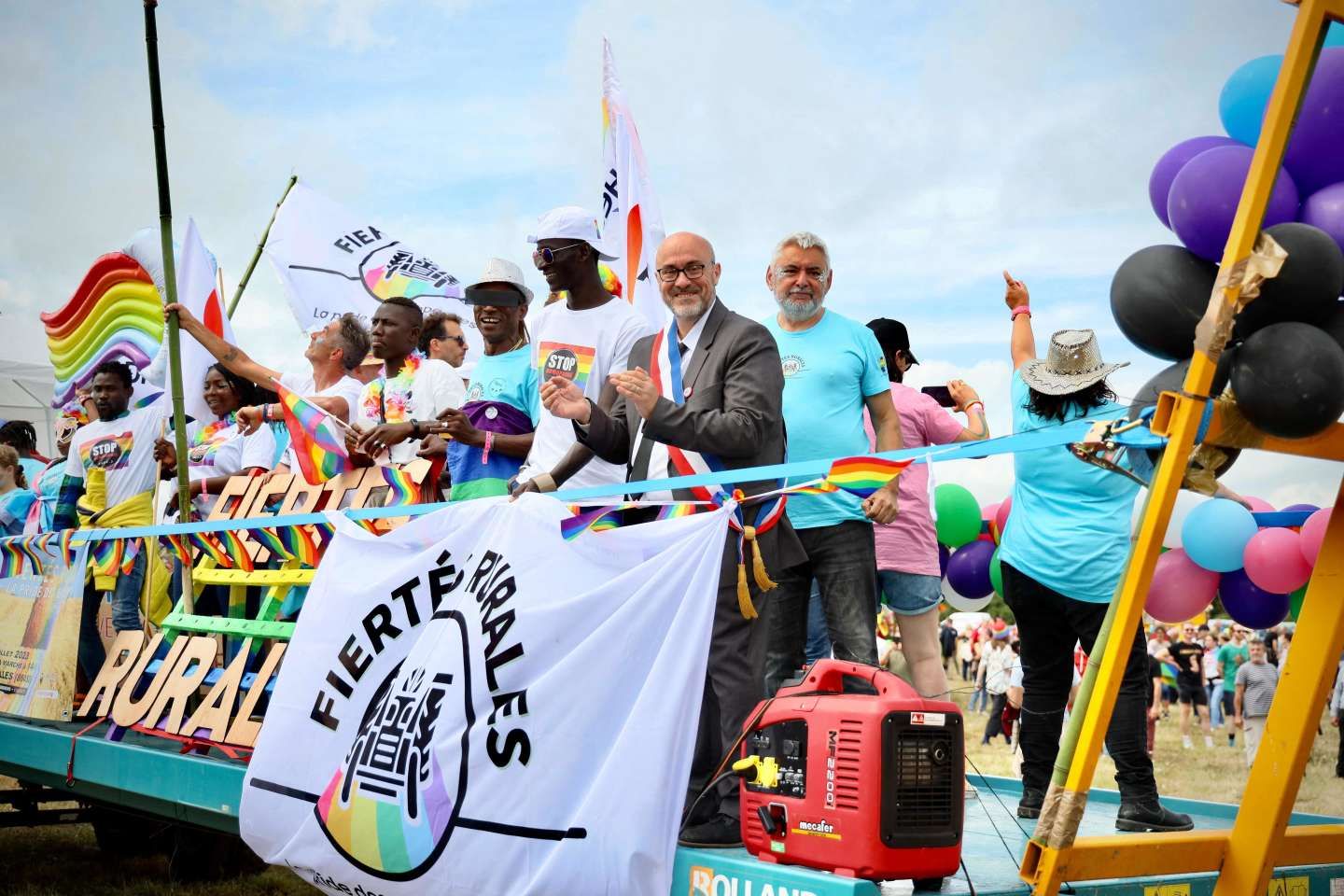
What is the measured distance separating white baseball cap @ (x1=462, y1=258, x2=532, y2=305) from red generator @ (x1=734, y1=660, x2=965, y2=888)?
2993 millimetres

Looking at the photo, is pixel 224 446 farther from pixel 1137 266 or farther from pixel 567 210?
pixel 1137 266

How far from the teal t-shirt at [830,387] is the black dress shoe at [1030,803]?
4.43 ft

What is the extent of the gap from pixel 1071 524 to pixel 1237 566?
107 centimetres

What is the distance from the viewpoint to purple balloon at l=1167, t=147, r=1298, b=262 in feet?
9.33

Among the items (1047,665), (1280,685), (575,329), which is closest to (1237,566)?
(1047,665)

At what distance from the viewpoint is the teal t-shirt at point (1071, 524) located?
168 inches

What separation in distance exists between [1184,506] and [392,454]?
3.46m

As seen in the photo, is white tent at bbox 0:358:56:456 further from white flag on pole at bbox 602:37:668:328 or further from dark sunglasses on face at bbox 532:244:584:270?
dark sunglasses on face at bbox 532:244:584:270

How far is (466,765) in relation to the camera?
139 inches

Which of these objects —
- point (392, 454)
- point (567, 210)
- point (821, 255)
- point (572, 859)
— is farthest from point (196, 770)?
point (821, 255)

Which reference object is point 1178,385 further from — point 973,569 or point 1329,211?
point 973,569

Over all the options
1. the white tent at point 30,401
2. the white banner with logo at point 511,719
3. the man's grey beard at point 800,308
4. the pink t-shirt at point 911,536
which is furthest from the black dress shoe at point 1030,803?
the white tent at point 30,401

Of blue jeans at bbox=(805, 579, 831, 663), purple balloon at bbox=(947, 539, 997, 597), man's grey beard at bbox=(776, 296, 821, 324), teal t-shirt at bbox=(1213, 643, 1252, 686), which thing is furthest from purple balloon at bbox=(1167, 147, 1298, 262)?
teal t-shirt at bbox=(1213, 643, 1252, 686)

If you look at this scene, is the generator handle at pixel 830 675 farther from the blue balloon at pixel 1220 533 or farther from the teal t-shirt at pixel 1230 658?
the teal t-shirt at pixel 1230 658
